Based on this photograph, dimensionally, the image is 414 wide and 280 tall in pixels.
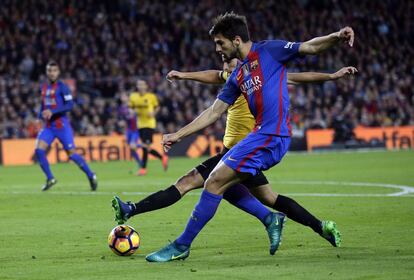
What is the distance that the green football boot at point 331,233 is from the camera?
9578mm

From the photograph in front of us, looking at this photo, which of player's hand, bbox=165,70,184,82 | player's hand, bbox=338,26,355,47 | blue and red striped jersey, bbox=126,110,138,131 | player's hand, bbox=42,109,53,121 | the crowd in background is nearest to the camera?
player's hand, bbox=338,26,355,47

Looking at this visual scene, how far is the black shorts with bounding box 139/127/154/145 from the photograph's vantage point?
→ 25136mm

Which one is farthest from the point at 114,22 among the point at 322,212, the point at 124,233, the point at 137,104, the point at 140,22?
the point at 124,233

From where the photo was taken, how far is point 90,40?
3881cm

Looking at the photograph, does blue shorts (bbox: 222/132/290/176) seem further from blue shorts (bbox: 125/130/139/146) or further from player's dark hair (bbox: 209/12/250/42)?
blue shorts (bbox: 125/130/139/146)

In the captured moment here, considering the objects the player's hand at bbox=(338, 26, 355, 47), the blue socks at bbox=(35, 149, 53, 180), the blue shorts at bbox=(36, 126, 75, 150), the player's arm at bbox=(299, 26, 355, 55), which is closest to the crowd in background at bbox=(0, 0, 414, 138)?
the blue socks at bbox=(35, 149, 53, 180)

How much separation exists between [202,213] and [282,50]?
1735 millimetres

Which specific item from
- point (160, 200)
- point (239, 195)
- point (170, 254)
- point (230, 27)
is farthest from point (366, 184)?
point (230, 27)

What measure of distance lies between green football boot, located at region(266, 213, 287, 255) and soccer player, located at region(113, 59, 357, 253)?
0.25 metres

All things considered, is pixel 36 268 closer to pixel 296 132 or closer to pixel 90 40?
pixel 296 132

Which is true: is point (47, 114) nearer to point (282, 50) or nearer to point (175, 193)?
point (175, 193)

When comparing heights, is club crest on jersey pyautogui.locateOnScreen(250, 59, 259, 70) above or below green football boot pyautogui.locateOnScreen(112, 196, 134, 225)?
above

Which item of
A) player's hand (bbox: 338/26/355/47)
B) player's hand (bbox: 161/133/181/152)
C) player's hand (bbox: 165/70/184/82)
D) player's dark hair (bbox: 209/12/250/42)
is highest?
player's dark hair (bbox: 209/12/250/42)

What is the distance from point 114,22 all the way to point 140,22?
1.43 meters
